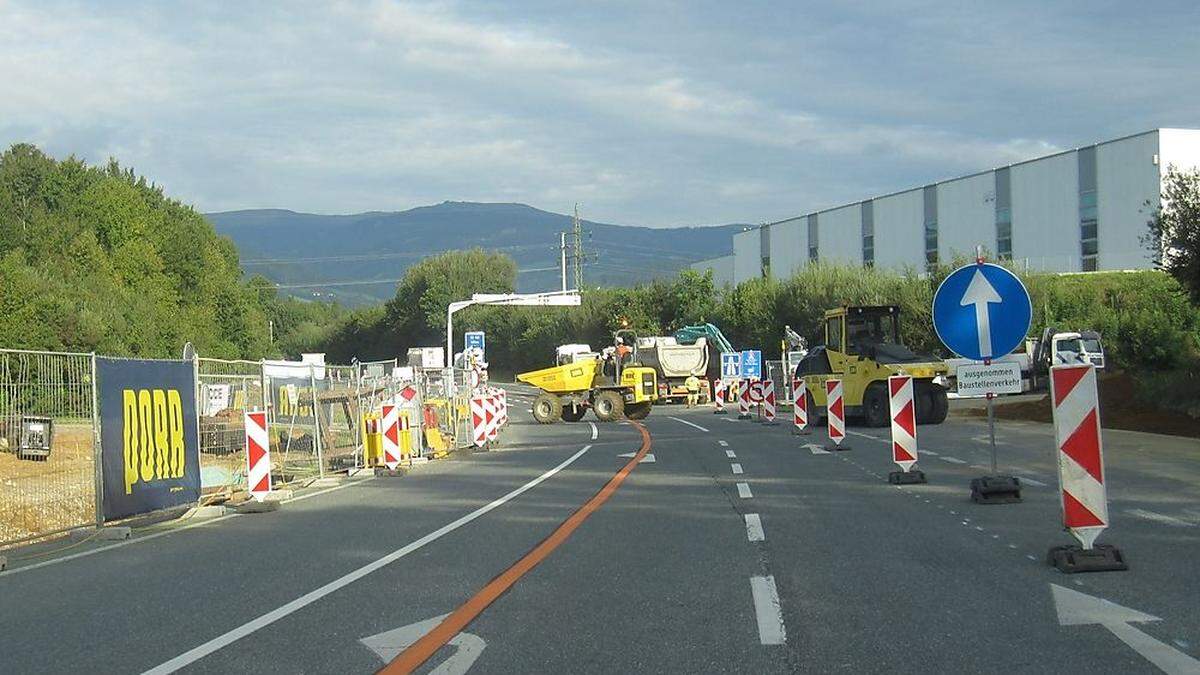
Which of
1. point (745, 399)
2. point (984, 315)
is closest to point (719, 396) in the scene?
point (745, 399)

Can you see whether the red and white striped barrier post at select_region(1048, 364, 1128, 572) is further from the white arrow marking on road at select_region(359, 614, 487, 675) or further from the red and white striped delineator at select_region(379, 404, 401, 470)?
the red and white striped delineator at select_region(379, 404, 401, 470)

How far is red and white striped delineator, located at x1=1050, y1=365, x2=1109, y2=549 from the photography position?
8852mm

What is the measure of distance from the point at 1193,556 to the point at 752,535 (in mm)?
3689

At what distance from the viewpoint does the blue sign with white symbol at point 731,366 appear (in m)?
58.2

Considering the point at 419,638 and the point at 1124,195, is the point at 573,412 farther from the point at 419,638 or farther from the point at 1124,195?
the point at 419,638

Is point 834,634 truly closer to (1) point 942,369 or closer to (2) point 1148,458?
(2) point 1148,458

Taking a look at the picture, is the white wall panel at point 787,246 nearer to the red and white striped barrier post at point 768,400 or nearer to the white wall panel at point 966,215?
the white wall panel at point 966,215

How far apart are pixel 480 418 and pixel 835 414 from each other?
966cm

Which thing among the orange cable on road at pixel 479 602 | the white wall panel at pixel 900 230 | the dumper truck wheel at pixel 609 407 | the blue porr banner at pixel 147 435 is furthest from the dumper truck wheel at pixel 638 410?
the white wall panel at pixel 900 230

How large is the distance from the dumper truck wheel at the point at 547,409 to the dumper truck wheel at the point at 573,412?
49 centimetres

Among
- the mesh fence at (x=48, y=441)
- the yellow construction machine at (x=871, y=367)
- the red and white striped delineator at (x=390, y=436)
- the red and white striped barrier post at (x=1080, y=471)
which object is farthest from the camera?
the yellow construction machine at (x=871, y=367)

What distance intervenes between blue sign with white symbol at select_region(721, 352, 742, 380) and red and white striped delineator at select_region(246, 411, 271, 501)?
42.9 metres

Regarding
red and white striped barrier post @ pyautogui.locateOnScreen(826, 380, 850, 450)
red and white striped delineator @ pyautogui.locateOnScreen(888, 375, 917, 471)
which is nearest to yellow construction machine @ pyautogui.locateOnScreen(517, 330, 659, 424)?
red and white striped barrier post @ pyautogui.locateOnScreen(826, 380, 850, 450)

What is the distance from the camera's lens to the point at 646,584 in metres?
8.76
